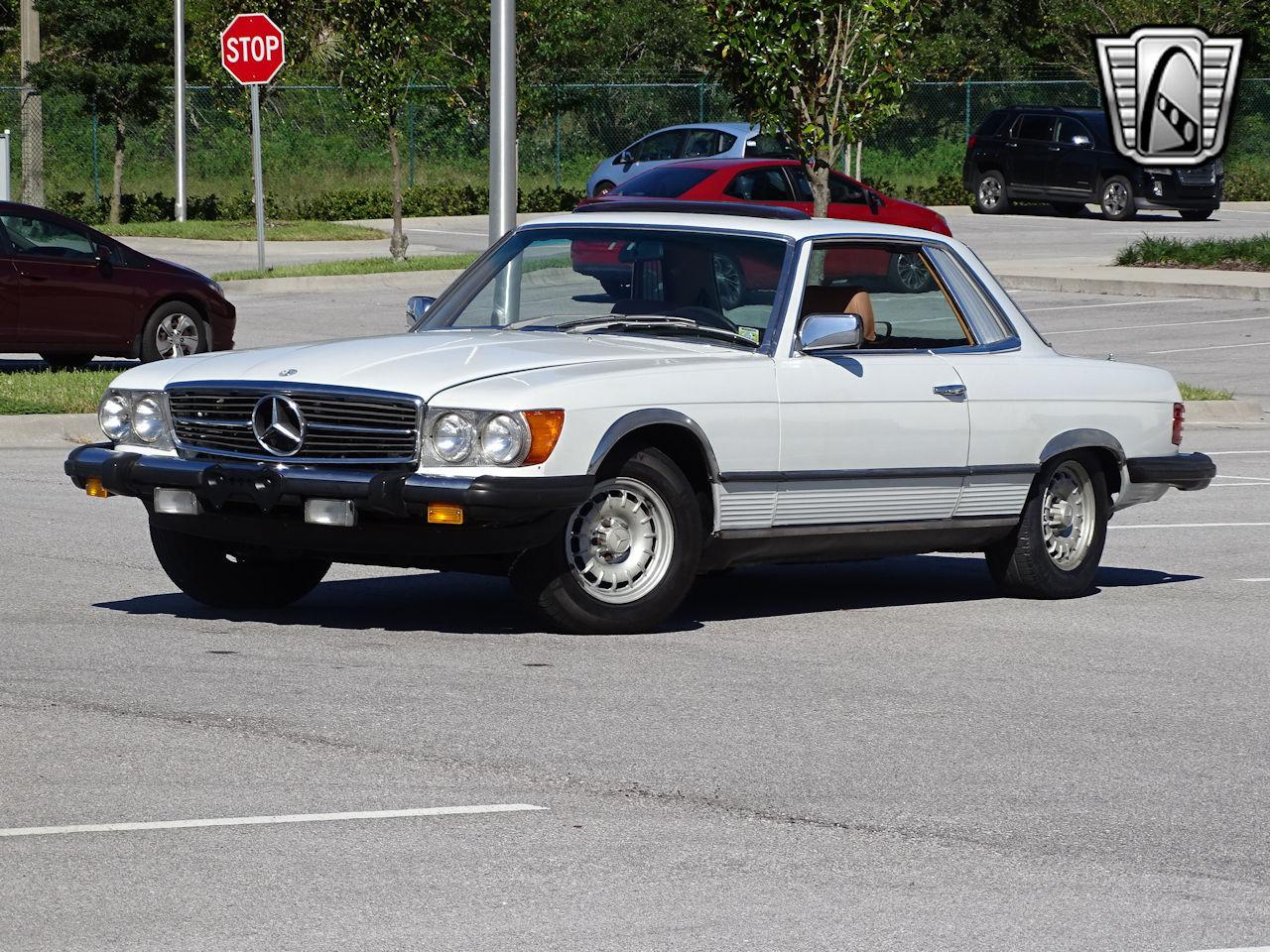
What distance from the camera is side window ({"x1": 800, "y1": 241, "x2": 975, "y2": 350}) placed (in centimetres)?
1001

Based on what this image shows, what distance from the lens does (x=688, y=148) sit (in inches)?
1544

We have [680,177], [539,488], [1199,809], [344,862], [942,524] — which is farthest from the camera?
[680,177]

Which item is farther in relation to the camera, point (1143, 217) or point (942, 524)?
point (1143, 217)

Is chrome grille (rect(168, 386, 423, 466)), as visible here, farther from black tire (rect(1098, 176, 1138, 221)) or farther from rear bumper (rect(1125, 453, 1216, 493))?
black tire (rect(1098, 176, 1138, 221))

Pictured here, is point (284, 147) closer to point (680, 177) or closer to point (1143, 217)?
point (1143, 217)

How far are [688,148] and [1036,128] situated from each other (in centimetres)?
885

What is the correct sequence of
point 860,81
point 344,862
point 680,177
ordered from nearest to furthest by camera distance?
point 344,862 < point 860,81 < point 680,177

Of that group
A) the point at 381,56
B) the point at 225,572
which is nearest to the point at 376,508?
the point at 225,572

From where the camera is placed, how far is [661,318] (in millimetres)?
9773

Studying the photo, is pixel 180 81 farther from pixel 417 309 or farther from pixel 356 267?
pixel 417 309

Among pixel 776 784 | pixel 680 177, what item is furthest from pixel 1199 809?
pixel 680 177

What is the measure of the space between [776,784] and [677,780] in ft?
0.92

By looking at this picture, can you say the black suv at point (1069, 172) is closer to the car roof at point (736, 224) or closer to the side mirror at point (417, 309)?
the car roof at point (736, 224)

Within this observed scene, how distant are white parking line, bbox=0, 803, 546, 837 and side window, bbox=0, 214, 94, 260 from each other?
47.1ft
